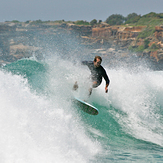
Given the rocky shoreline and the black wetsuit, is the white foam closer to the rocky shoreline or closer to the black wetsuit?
the black wetsuit

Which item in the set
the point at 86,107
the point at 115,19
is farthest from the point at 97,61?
the point at 115,19

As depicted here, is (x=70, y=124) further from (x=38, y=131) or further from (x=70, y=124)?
(x=38, y=131)

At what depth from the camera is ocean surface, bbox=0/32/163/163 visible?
4.99m

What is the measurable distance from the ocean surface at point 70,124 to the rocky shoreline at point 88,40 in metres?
64.7

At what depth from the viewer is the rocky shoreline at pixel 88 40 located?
7794 centimetres

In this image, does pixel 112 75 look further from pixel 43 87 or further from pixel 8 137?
pixel 8 137

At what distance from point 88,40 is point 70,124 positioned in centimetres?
9563

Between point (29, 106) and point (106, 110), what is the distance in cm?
371

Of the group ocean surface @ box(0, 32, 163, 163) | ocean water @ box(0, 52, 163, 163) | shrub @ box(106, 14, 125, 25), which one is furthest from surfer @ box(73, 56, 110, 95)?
shrub @ box(106, 14, 125, 25)

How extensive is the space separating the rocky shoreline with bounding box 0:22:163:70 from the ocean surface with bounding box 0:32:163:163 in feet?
212

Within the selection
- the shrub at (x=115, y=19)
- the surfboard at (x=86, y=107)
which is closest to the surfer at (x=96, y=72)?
the surfboard at (x=86, y=107)

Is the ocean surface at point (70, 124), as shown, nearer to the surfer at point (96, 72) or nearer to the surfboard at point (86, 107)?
the surfboard at point (86, 107)

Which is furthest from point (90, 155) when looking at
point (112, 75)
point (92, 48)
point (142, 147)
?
point (92, 48)

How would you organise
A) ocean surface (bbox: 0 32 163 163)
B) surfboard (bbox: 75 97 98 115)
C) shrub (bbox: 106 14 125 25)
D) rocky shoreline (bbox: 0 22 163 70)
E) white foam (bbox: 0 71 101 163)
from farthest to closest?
shrub (bbox: 106 14 125 25) → rocky shoreline (bbox: 0 22 163 70) → surfboard (bbox: 75 97 98 115) → ocean surface (bbox: 0 32 163 163) → white foam (bbox: 0 71 101 163)
